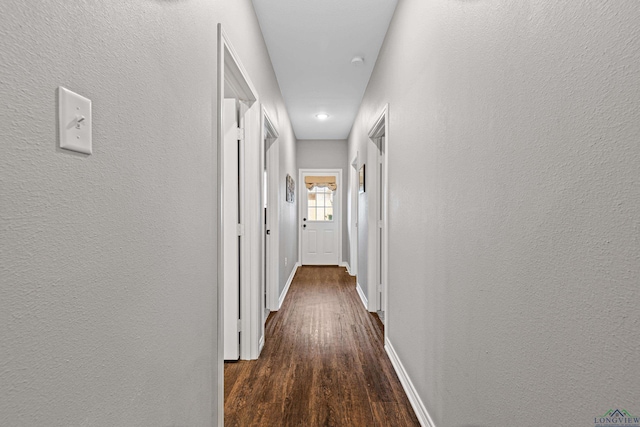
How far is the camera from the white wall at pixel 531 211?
24.8 inches

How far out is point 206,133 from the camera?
1373 mm

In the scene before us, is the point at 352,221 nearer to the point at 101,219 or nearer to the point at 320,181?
the point at 320,181

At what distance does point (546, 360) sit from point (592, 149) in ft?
1.67

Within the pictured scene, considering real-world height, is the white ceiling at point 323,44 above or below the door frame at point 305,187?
above

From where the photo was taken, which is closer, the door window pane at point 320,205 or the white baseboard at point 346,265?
the white baseboard at point 346,265

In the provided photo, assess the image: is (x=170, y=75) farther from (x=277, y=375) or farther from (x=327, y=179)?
(x=327, y=179)

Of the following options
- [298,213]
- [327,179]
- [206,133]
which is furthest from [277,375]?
[327,179]

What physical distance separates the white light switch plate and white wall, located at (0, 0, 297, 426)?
2 cm

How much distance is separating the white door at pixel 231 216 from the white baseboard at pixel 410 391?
46.2 inches

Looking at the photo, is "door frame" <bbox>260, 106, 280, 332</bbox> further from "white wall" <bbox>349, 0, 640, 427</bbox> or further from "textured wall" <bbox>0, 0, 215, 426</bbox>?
"textured wall" <bbox>0, 0, 215, 426</bbox>

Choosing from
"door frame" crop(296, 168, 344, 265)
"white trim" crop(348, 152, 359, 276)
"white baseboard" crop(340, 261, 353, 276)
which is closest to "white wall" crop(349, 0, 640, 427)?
"white trim" crop(348, 152, 359, 276)

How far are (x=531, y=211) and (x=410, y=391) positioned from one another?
5.01 feet

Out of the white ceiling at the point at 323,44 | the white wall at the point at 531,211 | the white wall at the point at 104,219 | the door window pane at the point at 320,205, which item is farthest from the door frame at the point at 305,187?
the white wall at the point at 104,219

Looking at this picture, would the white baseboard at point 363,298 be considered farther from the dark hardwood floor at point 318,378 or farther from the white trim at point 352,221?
the white trim at point 352,221
